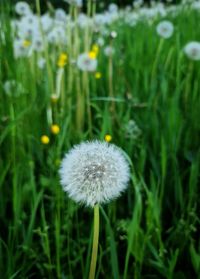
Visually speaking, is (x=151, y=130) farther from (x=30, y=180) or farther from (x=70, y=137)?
(x=30, y=180)

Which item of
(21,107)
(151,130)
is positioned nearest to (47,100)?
(21,107)

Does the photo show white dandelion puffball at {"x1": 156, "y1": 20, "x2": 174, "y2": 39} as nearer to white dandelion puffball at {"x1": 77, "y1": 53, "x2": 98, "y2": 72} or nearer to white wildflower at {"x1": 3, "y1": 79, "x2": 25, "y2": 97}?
white dandelion puffball at {"x1": 77, "y1": 53, "x2": 98, "y2": 72}

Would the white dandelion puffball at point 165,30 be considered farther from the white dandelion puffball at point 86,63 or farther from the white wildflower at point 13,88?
the white wildflower at point 13,88

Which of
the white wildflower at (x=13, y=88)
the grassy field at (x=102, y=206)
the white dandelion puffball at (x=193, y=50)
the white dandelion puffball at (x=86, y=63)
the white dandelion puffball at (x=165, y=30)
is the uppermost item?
the white dandelion puffball at (x=165, y=30)

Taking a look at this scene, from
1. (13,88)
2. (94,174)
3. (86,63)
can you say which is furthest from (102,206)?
(86,63)

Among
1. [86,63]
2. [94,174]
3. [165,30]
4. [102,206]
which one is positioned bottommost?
[102,206]

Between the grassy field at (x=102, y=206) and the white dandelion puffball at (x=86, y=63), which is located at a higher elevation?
the white dandelion puffball at (x=86, y=63)

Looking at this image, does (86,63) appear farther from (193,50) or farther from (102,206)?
(102,206)

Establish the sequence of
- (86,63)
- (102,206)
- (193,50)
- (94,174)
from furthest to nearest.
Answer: (193,50)
(86,63)
(102,206)
(94,174)

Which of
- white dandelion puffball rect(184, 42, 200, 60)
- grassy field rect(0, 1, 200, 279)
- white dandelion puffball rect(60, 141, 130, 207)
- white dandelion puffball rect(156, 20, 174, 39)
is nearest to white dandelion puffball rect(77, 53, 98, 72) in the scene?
grassy field rect(0, 1, 200, 279)

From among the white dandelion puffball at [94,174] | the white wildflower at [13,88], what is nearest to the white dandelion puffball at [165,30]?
the white wildflower at [13,88]
